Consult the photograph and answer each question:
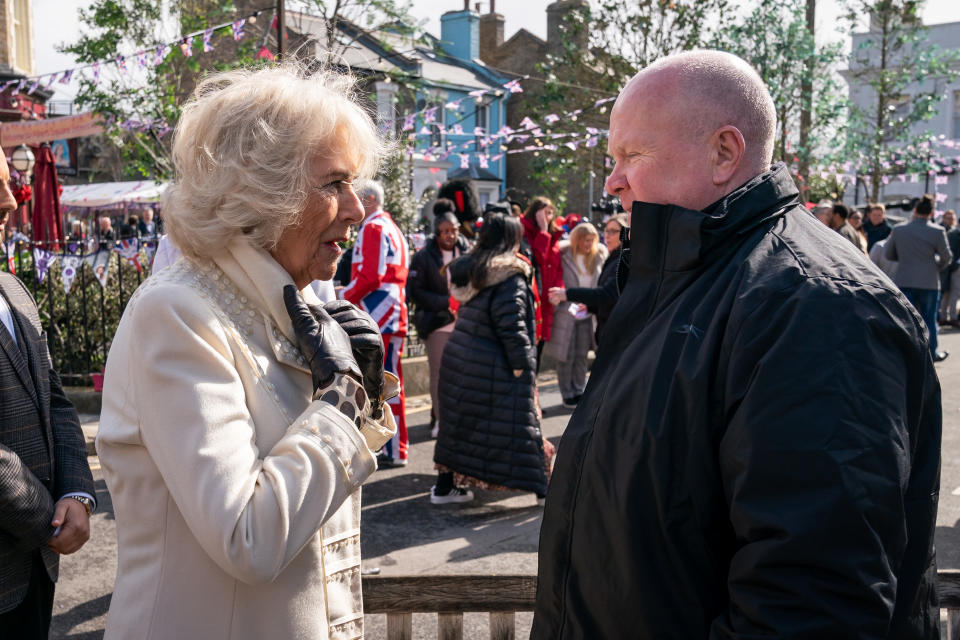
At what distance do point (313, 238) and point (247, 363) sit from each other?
14.3 inches

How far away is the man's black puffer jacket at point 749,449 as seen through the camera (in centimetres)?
121

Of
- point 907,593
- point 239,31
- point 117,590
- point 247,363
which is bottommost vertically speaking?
point 117,590

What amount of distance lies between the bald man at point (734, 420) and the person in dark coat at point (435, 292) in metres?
5.39

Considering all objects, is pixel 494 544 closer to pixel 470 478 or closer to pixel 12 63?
pixel 470 478

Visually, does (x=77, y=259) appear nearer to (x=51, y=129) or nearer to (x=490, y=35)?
(x=51, y=129)

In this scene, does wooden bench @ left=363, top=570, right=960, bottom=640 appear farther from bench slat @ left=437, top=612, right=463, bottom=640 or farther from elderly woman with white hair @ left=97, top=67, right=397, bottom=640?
elderly woman with white hair @ left=97, top=67, right=397, bottom=640

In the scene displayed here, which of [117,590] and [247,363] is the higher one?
[247,363]

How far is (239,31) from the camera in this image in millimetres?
9703

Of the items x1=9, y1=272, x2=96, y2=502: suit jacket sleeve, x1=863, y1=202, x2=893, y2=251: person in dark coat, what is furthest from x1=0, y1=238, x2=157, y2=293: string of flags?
x1=863, y1=202, x2=893, y2=251: person in dark coat

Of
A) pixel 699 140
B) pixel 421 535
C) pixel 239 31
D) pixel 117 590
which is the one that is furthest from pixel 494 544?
pixel 239 31

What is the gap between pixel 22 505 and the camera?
211cm

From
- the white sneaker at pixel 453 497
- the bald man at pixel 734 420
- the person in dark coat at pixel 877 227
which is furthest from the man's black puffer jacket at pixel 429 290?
the person in dark coat at pixel 877 227

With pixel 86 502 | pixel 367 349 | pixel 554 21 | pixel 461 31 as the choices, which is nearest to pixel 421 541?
pixel 86 502

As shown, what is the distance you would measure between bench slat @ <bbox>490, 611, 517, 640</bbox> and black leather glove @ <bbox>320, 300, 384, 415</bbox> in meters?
0.78
